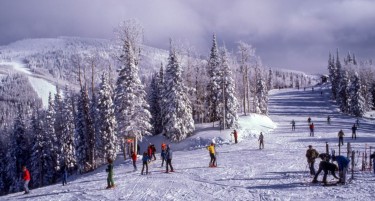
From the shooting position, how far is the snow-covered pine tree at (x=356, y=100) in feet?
276

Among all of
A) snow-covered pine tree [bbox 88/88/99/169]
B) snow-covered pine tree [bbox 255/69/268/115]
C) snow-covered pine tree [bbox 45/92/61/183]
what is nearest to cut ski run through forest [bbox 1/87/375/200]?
snow-covered pine tree [bbox 88/88/99/169]

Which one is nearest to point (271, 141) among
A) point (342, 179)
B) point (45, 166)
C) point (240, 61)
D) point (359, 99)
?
Result: point (342, 179)

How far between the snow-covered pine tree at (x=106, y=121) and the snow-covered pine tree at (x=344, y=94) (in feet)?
203

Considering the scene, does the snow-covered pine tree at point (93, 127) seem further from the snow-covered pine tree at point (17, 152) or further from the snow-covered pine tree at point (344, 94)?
the snow-covered pine tree at point (344, 94)

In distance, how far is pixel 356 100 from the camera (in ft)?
281

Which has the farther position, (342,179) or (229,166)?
(229,166)

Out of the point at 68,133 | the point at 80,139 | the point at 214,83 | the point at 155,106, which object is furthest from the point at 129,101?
the point at 68,133

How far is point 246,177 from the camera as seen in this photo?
22141 millimetres

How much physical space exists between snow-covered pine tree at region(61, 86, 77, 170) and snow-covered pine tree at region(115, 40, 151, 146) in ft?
73.8

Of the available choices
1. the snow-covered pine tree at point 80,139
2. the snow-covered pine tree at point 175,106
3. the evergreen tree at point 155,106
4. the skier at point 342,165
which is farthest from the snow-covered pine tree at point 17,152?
the skier at point 342,165

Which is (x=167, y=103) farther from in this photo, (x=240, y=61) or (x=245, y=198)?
(x=245, y=198)

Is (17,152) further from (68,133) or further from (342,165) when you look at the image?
(342,165)

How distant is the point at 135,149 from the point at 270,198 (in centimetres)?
2695

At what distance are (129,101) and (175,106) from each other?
10042mm
